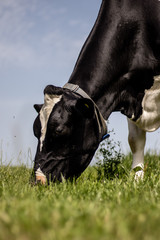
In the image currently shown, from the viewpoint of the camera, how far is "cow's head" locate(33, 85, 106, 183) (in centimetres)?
380

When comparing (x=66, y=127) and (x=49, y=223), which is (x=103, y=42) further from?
(x=49, y=223)

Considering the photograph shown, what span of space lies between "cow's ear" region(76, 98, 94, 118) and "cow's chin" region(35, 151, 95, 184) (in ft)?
1.75

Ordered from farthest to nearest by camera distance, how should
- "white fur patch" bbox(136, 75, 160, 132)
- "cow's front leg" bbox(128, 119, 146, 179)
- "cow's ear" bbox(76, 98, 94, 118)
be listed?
1. "cow's front leg" bbox(128, 119, 146, 179)
2. "white fur patch" bbox(136, 75, 160, 132)
3. "cow's ear" bbox(76, 98, 94, 118)

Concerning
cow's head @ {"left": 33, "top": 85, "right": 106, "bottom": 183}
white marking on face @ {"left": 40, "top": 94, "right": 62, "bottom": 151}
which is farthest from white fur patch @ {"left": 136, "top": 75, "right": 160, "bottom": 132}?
white marking on face @ {"left": 40, "top": 94, "right": 62, "bottom": 151}

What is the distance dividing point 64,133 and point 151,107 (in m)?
1.44

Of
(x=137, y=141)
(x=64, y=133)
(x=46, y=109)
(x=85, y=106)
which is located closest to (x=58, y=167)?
(x=64, y=133)

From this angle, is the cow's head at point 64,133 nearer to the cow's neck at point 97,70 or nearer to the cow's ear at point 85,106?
the cow's ear at point 85,106

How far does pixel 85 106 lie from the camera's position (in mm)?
3762

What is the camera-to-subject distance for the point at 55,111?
3.81m

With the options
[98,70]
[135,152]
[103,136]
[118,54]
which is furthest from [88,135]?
[135,152]

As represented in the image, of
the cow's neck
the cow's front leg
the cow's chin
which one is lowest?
the cow's chin

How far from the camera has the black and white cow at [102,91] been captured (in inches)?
153

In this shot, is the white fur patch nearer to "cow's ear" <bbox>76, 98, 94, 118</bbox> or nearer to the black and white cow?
the black and white cow

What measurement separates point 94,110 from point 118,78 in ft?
2.34
